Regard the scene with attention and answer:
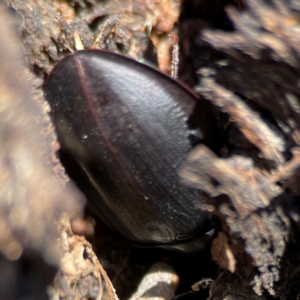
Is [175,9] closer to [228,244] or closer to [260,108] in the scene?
Answer: [260,108]

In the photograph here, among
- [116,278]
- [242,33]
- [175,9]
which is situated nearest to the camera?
[242,33]

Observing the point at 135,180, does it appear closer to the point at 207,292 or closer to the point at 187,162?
the point at 187,162

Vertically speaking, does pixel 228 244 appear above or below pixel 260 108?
below

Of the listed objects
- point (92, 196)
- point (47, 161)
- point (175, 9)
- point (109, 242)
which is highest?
point (175, 9)

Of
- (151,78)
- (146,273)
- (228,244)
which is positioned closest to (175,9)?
(151,78)

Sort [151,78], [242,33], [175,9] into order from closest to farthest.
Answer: [242,33] → [151,78] → [175,9]

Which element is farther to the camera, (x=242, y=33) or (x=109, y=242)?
(x=109, y=242)
